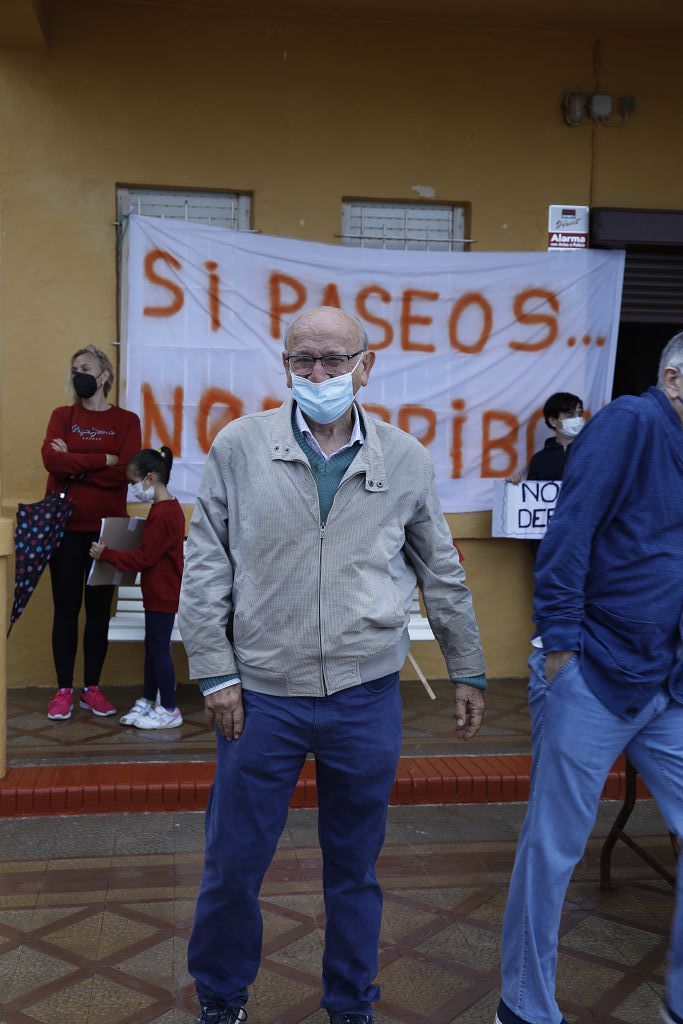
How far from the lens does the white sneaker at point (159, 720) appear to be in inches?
237

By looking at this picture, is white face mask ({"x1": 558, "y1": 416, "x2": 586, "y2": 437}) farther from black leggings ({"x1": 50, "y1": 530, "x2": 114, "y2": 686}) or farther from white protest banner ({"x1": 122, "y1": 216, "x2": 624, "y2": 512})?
black leggings ({"x1": 50, "y1": 530, "x2": 114, "y2": 686})

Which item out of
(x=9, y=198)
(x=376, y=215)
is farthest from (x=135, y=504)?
(x=376, y=215)

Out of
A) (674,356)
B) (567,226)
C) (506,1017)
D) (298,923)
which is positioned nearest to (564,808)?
(506,1017)

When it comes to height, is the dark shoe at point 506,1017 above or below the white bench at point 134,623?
below

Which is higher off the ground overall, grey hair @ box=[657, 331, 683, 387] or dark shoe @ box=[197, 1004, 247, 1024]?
grey hair @ box=[657, 331, 683, 387]

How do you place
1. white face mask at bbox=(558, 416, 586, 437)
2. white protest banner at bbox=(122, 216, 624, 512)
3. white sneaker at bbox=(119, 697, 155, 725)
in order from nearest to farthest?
white sneaker at bbox=(119, 697, 155, 725) → white protest banner at bbox=(122, 216, 624, 512) → white face mask at bbox=(558, 416, 586, 437)

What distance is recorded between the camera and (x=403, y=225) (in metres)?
7.34

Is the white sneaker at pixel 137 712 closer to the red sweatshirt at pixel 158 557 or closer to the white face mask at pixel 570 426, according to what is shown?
the red sweatshirt at pixel 158 557

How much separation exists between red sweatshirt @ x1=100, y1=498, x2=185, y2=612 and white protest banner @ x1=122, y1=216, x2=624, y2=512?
44.0 inches

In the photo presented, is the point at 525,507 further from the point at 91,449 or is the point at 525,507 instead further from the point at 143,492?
the point at 91,449

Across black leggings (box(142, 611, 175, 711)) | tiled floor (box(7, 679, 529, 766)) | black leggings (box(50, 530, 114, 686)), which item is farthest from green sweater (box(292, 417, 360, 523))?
black leggings (box(50, 530, 114, 686))

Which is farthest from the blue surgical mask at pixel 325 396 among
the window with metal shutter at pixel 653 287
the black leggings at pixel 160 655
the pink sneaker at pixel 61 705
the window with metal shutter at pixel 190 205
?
the window with metal shutter at pixel 653 287

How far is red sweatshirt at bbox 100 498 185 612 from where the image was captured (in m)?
5.79

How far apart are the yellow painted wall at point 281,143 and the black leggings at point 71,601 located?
2.27 feet
